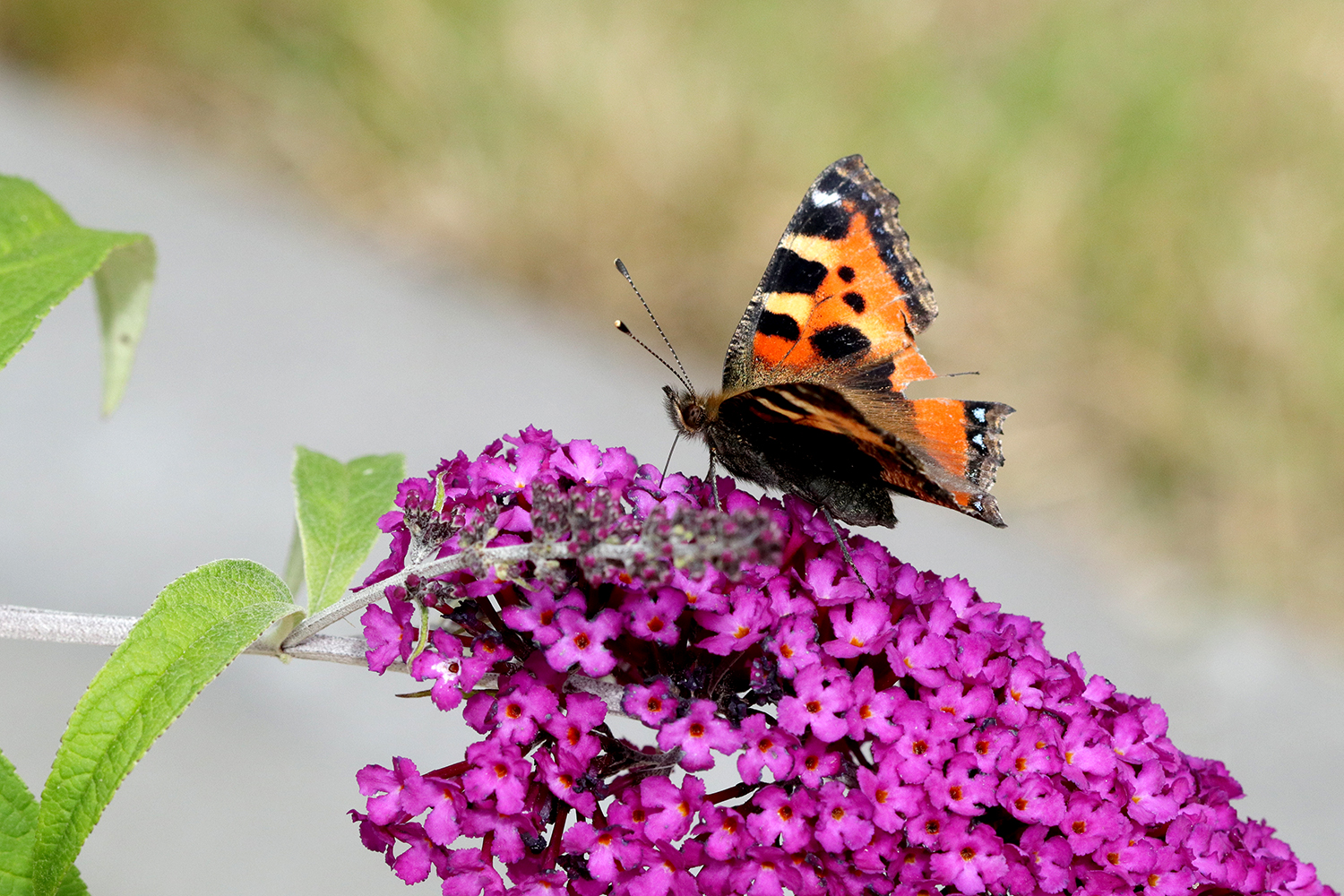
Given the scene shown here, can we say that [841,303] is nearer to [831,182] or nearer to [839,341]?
[839,341]

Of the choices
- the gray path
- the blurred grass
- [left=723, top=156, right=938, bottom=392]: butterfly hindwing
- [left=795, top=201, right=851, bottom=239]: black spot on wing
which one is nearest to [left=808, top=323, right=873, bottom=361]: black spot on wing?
[left=723, top=156, right=938, bottom=392]: butterfly hindwing

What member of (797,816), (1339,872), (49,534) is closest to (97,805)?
(797,816)

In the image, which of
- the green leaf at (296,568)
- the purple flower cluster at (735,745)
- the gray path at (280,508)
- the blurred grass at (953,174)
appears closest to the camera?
the purple flower cluster at (735,745)

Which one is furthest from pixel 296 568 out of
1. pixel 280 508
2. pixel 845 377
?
pixel 280 508

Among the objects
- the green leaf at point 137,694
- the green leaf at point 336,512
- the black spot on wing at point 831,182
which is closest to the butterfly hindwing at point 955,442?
the black spot on wing at point 831,182

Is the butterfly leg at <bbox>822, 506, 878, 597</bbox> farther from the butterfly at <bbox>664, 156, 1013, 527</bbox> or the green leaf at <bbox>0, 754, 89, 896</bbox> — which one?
the green leaf at <bbox>0, 754, 89, 896</bbox>

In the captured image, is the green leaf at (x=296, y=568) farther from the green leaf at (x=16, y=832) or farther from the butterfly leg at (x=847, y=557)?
the butterfly leg at (x=847, y=557)
